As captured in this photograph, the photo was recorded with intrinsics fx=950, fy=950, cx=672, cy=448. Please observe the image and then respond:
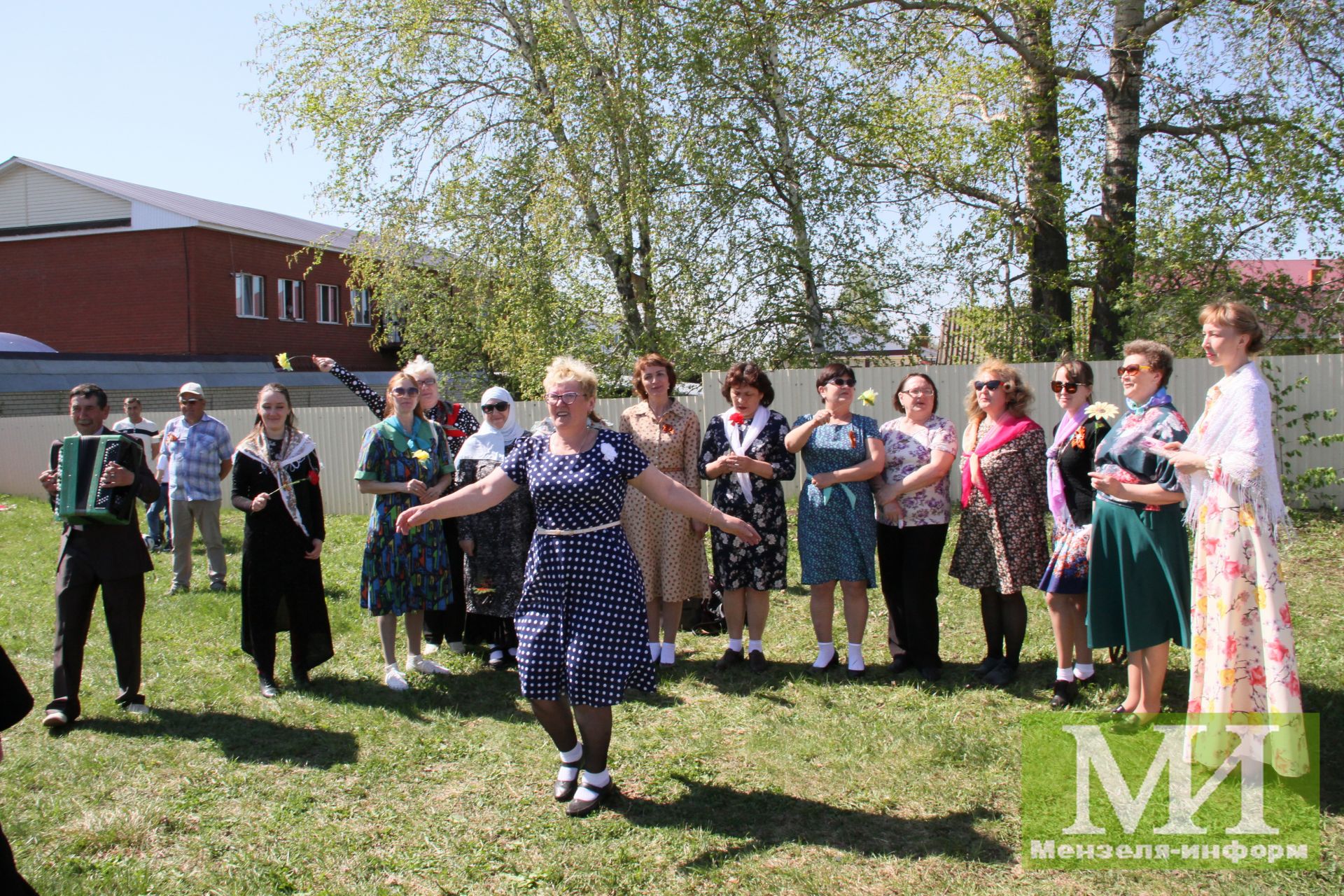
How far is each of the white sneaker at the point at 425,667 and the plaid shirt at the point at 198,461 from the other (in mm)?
4067

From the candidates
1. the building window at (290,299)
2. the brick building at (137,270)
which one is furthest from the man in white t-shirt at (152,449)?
the building window at (290,299)

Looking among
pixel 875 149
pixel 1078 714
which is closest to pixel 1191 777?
pixel 1078 714

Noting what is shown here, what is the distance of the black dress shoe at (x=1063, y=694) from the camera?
4953 mm

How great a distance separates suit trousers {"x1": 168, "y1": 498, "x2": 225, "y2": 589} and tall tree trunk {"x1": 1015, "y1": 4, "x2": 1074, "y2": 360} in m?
10.2

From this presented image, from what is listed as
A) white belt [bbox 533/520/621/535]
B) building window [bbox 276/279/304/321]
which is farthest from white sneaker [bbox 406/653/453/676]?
building window [bbox 276/279/304/321]

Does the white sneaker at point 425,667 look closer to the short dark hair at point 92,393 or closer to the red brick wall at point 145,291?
the short dark hair at point 92,393

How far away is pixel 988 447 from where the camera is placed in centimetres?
537

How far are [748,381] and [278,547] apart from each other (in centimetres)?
300

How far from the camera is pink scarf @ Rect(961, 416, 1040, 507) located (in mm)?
5316

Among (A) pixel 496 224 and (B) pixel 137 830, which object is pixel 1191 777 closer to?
(B) pixel 137 830

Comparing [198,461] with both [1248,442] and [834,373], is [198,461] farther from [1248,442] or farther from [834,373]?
[1248,442]

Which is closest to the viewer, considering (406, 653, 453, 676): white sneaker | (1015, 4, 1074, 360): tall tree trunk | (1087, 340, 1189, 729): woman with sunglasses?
(1087, 340, 1189, 729): woman with sunglasses

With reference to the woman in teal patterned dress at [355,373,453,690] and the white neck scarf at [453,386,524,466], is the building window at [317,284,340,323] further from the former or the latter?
the woman in teal patterned dress at [355,373,453,690]

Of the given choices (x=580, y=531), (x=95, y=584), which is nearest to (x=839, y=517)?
(x=580, y=531)
